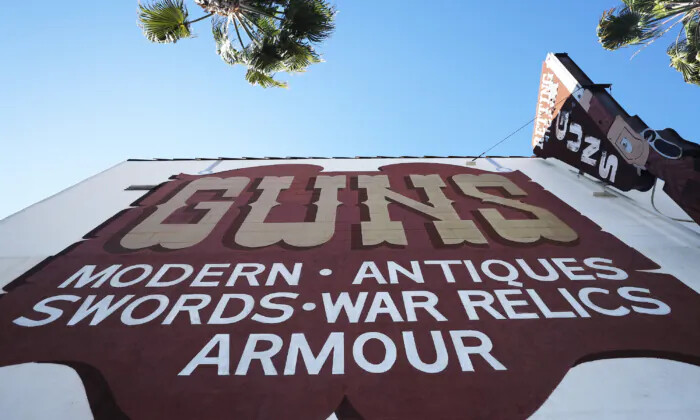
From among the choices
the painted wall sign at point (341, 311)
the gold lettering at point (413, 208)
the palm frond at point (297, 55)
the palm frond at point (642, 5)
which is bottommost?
the painted wall sign at point (341, 311)

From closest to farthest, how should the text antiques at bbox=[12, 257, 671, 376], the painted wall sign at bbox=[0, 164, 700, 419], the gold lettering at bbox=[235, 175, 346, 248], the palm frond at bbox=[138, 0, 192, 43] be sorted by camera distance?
the painted wall sign at bbox=[0, 164, 700, 419] → the text antiques at bbox=[12, 257, 671, 376] → the gold lettering at bbox=[235, 175, 346, 248] → the palm frond at bbox=[138, 0, 192, 43]

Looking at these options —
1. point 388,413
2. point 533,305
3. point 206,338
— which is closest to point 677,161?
point 533,305

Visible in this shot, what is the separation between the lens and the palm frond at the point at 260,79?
38.8ft

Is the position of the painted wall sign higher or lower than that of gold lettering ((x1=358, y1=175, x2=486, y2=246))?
lower

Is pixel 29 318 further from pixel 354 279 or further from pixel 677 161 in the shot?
pixel 677 161

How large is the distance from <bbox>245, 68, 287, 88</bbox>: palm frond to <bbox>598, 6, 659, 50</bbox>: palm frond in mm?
9328

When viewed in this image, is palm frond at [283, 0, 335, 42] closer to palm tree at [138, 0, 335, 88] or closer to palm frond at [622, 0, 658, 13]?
palm tree at [138, 0, 335, 88]

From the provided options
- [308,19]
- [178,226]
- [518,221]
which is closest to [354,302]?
[518,221]

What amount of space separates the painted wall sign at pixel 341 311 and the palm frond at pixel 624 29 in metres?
7.55

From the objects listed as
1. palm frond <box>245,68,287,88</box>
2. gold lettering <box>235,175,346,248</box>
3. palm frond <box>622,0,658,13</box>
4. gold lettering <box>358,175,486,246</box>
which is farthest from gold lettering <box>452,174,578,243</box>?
palm frond <box>622,0,658,13</box>

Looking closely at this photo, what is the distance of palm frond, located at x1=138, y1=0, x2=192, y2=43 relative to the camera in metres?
9.99

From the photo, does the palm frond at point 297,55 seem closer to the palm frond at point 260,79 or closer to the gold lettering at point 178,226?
the palm frond at point 260,79

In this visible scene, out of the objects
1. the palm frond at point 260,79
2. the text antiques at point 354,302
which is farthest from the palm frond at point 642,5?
the palm frond at point 260,79

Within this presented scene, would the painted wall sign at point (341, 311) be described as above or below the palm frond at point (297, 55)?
below
